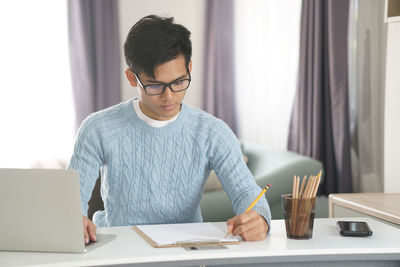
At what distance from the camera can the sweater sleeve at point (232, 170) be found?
1.77 m

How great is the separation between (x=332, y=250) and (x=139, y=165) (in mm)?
748

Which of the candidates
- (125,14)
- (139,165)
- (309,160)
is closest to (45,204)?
(139,165)

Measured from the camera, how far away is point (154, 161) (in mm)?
1877

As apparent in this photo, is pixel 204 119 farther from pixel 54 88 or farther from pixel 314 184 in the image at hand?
pixel 54 88

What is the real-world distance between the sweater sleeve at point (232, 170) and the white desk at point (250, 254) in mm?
272

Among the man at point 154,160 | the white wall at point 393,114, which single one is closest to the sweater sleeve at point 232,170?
the man at point 154,160

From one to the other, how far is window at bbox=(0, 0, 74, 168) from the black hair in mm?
3314

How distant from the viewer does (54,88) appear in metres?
5.00

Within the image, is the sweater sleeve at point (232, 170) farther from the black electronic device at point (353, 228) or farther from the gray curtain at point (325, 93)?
the gray curtain at point (325, 93)

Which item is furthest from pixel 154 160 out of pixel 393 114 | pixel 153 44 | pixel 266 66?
pixel 266 66

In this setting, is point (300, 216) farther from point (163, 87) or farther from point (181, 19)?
point (181, 19)

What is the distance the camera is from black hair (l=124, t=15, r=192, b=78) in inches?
66.2

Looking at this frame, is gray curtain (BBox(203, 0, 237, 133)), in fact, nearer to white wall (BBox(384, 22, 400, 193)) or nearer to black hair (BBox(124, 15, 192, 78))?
white wall (BBox(384, 22, 400, 193))

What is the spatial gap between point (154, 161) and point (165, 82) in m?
0.32
